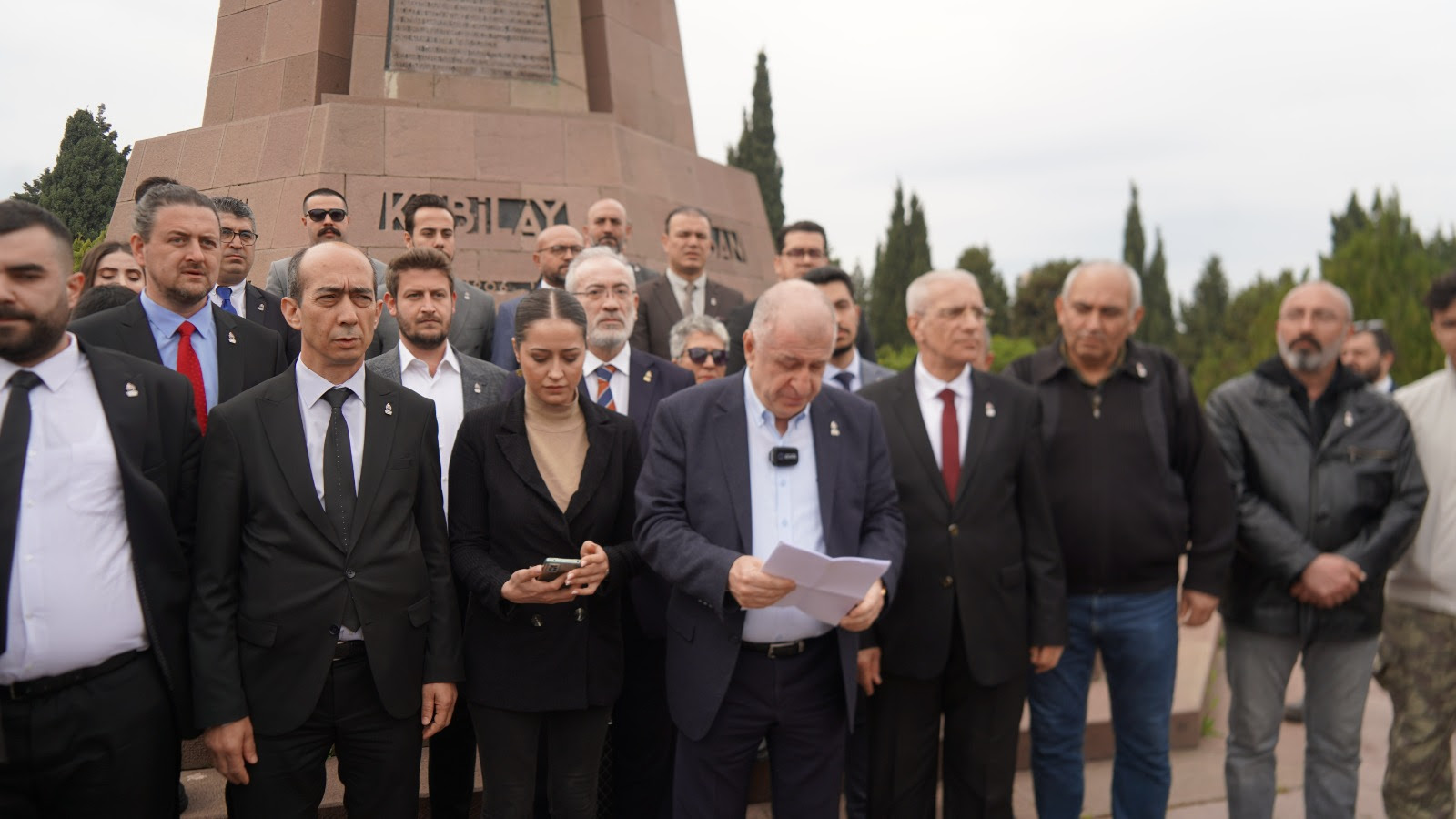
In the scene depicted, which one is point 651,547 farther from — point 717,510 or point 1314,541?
point 1314,541

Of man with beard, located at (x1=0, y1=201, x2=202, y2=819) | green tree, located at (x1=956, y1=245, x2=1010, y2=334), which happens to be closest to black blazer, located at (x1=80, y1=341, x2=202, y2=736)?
man with beard, located at (x1=0, y1=201, x2=202, y2=819)

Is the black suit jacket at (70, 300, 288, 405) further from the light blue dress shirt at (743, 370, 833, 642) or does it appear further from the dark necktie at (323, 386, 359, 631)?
the light blue dress shirt at (743, 370, 833, 642)

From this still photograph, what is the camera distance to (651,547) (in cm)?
318

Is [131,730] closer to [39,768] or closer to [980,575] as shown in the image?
[39,768]

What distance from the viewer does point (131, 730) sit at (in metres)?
2.69

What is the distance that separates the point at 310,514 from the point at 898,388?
2089 millimetres

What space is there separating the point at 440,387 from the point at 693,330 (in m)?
1.31

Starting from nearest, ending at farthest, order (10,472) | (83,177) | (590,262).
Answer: (10,472) → (590,262) → (83,177)

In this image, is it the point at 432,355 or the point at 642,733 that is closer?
the point at 642,733

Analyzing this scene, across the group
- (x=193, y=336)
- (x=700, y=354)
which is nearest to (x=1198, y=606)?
(x=700, y=354)

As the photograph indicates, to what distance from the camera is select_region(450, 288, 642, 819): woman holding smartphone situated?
3197 mm

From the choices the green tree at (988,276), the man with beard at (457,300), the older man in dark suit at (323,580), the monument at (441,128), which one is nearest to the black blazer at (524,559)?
the older man in dark suit at (323,580)

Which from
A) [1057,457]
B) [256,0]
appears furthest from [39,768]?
[256,0]

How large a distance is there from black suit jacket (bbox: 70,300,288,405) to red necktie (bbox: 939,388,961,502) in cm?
250
